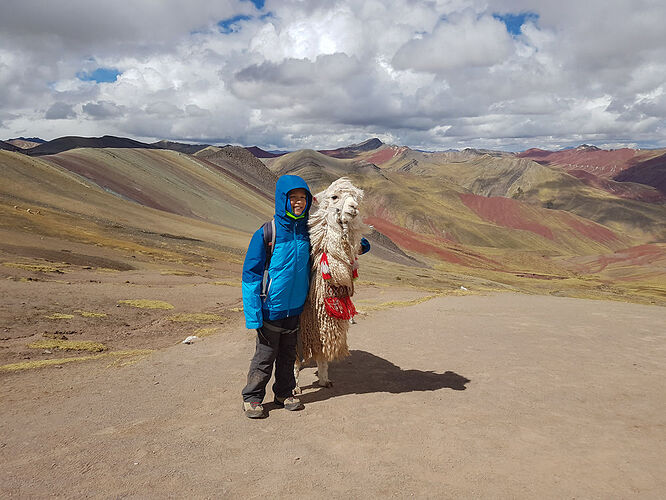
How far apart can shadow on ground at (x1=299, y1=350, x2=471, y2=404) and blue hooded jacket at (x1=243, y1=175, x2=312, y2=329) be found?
1.57m

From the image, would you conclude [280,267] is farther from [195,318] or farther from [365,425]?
[195,318]

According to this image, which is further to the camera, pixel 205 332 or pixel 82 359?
pixel 205 332

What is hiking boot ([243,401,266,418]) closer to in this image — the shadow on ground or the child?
the child

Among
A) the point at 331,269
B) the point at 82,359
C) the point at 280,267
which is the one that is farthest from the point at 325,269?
the point at 82,359

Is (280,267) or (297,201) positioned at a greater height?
(297,201)

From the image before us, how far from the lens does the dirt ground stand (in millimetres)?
4043

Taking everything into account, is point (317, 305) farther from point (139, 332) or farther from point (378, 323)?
Result: point (139, 332)

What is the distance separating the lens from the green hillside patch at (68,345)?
916cm

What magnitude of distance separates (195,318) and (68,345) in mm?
4249

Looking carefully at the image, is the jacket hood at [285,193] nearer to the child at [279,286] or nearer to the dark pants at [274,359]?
the child at [279,286]

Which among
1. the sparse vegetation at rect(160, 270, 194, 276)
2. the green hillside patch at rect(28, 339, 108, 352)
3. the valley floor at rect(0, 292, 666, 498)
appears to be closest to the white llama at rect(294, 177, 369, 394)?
the valley floor at rect(0, 292, 666, 498)

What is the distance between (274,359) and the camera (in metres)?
5.95

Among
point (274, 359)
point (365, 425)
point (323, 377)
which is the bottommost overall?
point (323, 377)

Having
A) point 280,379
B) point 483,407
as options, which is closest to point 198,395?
point 280,379
